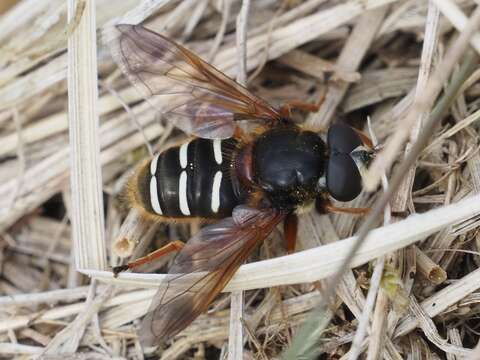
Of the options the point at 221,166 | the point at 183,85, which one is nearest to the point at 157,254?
the point at 221,166

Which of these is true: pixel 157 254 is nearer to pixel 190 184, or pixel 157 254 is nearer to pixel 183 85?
pixel 190 184

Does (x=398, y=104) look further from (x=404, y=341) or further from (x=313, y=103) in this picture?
(x=404, y=341)

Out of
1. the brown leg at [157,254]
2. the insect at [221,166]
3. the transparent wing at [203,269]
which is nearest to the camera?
the transparent wing at [203,269]

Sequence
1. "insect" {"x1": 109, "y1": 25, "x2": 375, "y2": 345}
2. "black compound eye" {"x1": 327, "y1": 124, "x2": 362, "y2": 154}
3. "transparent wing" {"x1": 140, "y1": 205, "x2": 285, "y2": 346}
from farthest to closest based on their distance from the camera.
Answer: "black compound eye" {"x1": 327, "y1": 124, "x2": 362, "y2": 154}, "insect" {"x1": 109, "y1": 25, "x2": 375, "y2": 345}, "transparent wing" {"x1": 140, "y1": 205, "x2": 285, "y2": 346}

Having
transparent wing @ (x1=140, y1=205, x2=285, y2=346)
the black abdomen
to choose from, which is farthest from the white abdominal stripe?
transparent wing @ (x1=140, y1=205, x2=285, y2=346)

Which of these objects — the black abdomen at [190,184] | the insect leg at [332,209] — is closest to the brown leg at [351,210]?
the insect leg at [332,209]

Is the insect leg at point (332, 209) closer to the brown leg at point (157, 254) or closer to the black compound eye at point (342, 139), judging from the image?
the black compound eye at point (342, 139)

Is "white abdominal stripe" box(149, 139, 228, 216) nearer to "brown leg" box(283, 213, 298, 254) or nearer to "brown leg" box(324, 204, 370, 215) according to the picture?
"brown leg" box(283, 213, 298, 254)
